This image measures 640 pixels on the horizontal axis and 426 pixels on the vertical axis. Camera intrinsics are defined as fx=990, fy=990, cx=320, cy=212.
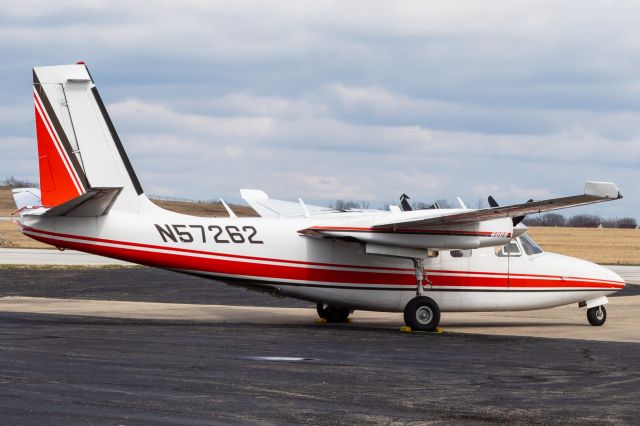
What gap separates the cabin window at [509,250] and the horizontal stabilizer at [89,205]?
9645 millimetres

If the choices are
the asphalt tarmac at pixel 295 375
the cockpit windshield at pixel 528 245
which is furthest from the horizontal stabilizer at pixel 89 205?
the cockpit windshield at pixel 528 245

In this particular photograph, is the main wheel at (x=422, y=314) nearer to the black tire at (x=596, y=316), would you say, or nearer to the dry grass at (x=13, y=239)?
the black tire at (x=596, y=316)

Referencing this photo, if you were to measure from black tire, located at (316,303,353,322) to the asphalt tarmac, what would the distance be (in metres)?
1.55

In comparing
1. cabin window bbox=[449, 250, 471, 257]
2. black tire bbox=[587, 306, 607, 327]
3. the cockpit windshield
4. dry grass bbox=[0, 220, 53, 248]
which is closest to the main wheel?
cabin window bbox=[449, 250, 471, 257]

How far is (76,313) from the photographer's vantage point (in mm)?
26672

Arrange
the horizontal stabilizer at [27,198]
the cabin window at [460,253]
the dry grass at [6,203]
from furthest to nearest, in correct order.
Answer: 1. the dry grass at [6,203]
2. the horizontal stabilizer at [27,198]
3. the cabin window at [460,253]

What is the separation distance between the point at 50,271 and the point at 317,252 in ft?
76.1

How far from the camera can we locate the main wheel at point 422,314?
23625 millimetres

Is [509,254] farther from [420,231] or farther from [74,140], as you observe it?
[74,140]

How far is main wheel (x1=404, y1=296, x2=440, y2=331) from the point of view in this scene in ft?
77.5

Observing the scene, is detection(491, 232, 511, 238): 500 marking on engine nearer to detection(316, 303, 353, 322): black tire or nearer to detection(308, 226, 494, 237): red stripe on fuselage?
detection(308, 226, 494, 237): red stripe on fuselage

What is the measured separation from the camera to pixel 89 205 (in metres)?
Result: 22.2

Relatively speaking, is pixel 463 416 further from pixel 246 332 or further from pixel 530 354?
pixel 246 332

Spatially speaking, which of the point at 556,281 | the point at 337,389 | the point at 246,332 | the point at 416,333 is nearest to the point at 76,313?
the point at 246,332
